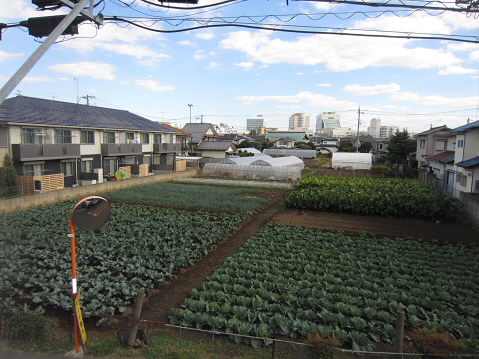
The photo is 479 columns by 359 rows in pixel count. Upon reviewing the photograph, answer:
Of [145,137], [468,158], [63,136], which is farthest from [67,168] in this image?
[468,158]

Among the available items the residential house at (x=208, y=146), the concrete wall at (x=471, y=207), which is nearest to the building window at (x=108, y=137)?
the residential house at (x=208, y=146)

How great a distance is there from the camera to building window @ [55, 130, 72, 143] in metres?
24.0

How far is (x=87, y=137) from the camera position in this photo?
27016 millimetres

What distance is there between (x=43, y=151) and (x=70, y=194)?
361cm

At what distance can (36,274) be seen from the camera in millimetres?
9094

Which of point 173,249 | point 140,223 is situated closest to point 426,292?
point 173,249

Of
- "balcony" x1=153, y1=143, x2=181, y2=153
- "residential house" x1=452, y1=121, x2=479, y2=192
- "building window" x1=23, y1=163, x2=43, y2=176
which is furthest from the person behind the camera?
"balcony" x1=153, y1=143, x2=181, y2=153

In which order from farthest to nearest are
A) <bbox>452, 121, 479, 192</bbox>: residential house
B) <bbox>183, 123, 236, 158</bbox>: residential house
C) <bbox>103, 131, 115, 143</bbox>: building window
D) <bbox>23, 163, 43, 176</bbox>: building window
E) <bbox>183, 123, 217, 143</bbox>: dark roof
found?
<bbox>183, 123, 217, 143</bbox>: dark roof, <bbox>183, 123, 236, 158</bbox>: residential house, <bbox>103, 131, 115, 143</bbox>: building window, <bbox>23, 163, 43, 176</bbox>: building window, <bbox>452, 121, 479, 192</bbox>: residential house

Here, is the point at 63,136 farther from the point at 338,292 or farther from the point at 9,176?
the point at 338,292

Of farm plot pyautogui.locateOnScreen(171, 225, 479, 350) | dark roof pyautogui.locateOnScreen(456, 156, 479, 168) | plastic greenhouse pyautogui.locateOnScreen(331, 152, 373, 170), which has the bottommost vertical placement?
farm plot pyautogui.locateOnScreen(171, 225, 479, 350)

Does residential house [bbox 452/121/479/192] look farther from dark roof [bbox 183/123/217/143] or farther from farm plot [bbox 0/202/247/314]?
dark roof [bbox 183/123/217/143]

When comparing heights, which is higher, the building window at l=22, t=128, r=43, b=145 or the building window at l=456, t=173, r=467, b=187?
the building window at l=22, t=128, r=43, b=145

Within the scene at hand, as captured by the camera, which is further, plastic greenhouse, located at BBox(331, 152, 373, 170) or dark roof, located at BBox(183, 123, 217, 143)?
dark roof, located at BBox(183, 123, 217, 143)

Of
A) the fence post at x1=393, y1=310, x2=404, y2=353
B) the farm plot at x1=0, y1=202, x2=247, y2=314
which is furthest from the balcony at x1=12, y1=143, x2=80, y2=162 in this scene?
the fence post at x1=393, y1=310, x2=404, y2=353
